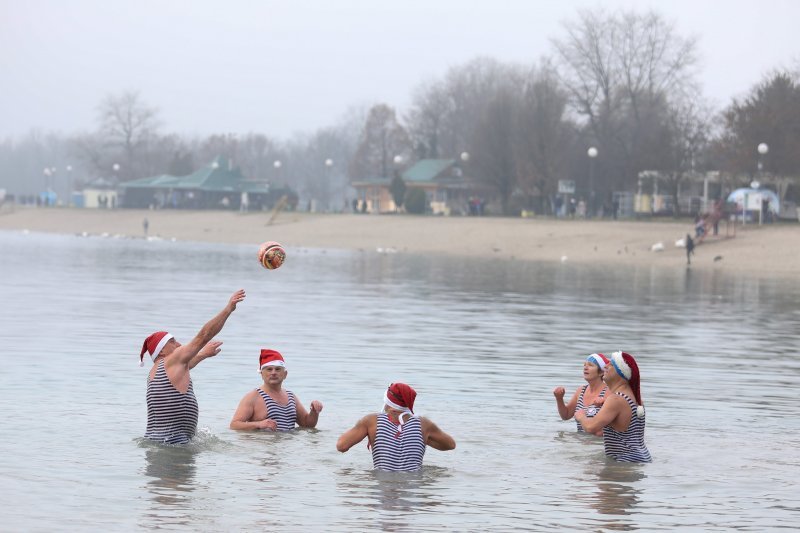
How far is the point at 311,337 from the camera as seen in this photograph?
25719 millimetres

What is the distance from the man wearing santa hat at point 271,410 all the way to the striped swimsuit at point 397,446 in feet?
6.21

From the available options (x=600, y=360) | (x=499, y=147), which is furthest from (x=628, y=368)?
(x=499, y=147)

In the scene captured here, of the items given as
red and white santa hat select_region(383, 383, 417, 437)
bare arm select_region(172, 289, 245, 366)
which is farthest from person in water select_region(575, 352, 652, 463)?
bare arm select_region(172, 289, 245, 366)

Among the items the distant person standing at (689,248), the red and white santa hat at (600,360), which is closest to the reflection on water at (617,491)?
the red and white santa hat at (600,360)

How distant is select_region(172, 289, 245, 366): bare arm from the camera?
490 inches

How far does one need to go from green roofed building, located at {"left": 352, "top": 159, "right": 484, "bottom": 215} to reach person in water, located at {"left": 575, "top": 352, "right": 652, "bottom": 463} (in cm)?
9298

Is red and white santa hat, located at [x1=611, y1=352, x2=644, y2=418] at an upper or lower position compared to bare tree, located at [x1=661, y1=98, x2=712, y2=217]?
lower

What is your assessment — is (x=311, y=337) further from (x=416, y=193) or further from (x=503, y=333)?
(x=416, y=193)

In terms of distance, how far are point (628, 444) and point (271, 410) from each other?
380 centimetres

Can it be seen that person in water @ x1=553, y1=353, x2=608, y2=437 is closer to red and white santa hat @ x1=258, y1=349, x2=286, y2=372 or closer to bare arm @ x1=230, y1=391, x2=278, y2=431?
red and white santa hat @ x1=258, y1=349, x2=286, y2=372

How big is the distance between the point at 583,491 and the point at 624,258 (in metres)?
52.0

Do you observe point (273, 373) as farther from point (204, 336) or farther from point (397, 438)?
point (397, 438)

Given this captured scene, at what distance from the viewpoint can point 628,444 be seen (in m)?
13.7

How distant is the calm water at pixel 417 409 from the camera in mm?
11578
